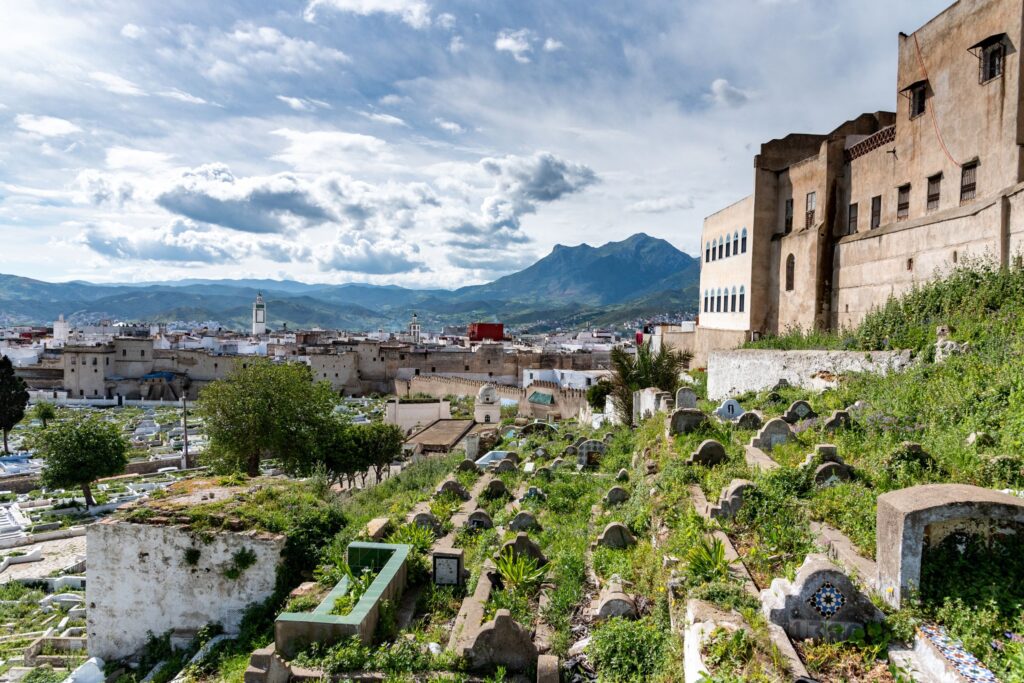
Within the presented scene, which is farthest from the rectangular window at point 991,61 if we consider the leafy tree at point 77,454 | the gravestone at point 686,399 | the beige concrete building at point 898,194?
the leafy tree at point 77,454

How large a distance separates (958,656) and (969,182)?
43.1 feet

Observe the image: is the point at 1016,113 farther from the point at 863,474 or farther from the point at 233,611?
the point at 233,611

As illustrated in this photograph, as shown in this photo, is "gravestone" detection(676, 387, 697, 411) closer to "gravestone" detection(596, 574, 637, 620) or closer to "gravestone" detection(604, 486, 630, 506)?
"gravestone" detection(604, 486, 630, 506)

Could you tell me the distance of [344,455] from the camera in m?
23.9

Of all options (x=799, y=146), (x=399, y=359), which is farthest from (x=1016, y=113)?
(x=399, y=359)

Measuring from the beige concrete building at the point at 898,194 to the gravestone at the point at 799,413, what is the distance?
16.0 feet

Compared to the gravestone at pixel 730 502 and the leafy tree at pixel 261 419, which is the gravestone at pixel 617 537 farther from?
the leafy tree at pixel 261 419

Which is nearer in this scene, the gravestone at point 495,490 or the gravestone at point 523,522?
the gravestone at point 523,522

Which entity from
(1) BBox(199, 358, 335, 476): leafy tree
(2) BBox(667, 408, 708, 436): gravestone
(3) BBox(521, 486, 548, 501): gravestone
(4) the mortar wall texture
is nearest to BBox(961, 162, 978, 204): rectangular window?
(2) BBox(667, 408, 708, 436): gravestone

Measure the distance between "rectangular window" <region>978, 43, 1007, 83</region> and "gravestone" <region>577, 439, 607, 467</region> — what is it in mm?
11561

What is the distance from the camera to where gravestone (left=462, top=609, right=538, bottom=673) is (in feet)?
18.2

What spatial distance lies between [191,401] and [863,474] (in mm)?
76965

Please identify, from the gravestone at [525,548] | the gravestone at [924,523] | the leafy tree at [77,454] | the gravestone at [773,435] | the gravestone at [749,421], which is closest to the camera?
the gravestone at [924,523]

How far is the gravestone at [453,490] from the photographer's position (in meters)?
10.9
